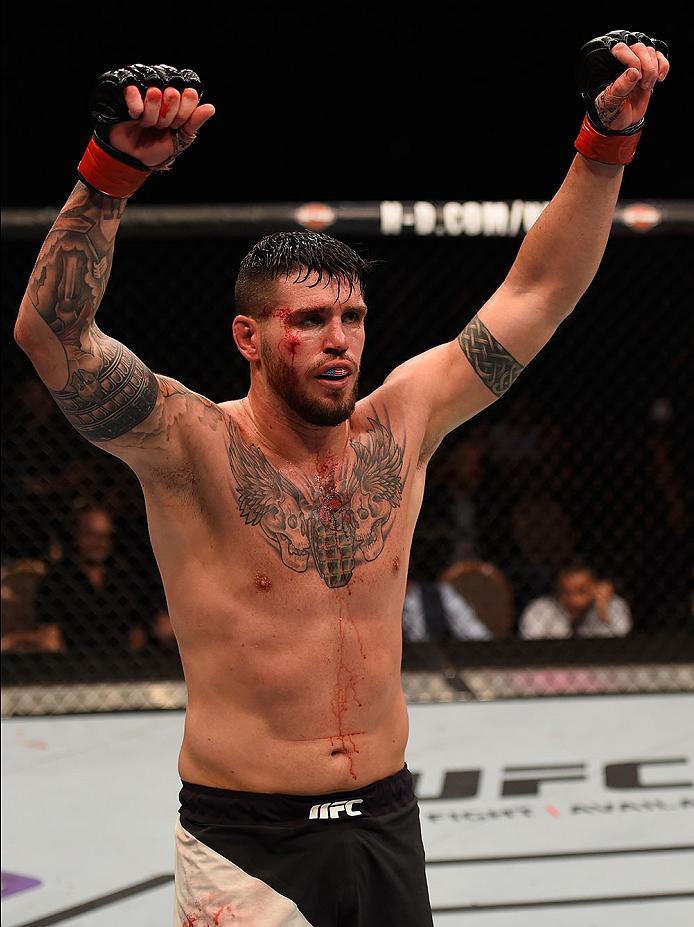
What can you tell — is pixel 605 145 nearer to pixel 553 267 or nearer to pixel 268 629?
pixel 553 267

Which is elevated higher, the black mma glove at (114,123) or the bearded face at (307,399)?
the black mma glove at (114,123)

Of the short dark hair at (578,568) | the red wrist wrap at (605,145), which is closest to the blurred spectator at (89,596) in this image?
the short dark hair at (578,568)

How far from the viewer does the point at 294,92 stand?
6.21 meters

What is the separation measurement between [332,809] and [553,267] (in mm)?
865

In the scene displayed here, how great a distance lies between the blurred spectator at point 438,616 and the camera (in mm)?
4375

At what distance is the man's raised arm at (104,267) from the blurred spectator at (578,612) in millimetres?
3270

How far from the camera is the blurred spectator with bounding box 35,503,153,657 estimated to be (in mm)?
4535

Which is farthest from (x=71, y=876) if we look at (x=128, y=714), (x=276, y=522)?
(x=276, y=522)

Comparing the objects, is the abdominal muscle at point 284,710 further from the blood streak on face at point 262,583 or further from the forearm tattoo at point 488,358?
the forearm tattoo at point 488,358

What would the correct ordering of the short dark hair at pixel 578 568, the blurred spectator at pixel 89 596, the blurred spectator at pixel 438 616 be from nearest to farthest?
the blurred spectator at pixel 438 616 → the blurred spectator at pixel 89 596 → the short dark hair at pixel 578 568

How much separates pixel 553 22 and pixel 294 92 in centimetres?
136

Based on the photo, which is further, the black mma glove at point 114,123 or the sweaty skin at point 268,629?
the sweaty skin at point 268,629

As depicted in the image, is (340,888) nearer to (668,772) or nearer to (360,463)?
(360,463)

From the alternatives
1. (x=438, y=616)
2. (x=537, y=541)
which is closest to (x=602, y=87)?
(x=438, y=616)
